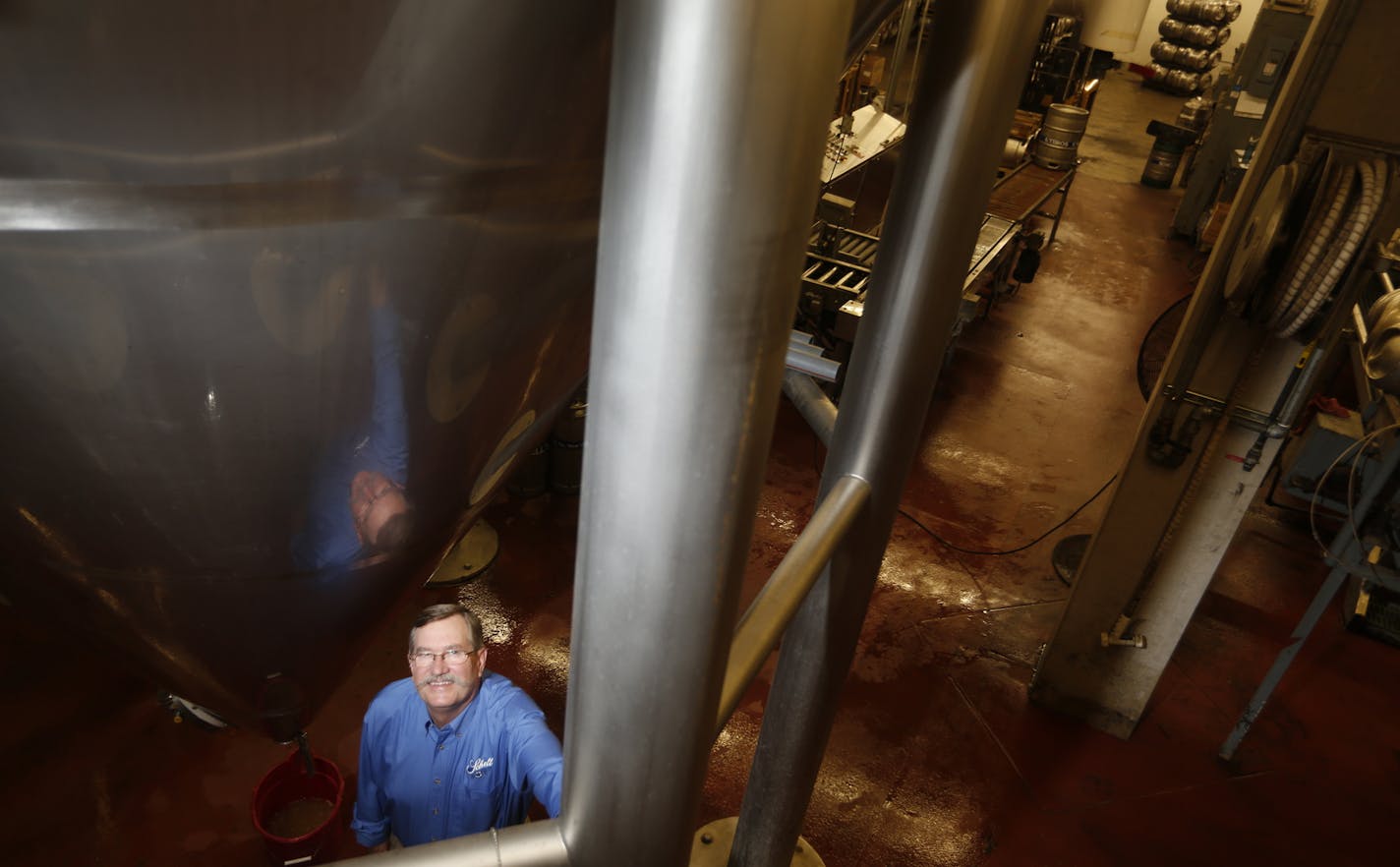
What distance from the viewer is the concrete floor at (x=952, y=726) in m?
2.63

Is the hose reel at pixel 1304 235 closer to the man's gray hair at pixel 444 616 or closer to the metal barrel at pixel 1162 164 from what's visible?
the man's gray hair at pixel 444 616

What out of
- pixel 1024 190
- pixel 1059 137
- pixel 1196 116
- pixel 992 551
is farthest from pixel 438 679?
pixel 1196 116

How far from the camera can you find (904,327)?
898 mm

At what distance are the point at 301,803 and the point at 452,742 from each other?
35.6 inches

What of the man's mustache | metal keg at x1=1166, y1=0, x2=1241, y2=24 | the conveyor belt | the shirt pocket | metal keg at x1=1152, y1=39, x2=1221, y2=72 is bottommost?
the shirt pocket

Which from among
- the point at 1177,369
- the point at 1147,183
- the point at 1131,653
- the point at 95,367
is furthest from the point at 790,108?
the point at 1147,183

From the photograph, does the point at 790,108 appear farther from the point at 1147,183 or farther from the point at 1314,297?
the point at 1147,183

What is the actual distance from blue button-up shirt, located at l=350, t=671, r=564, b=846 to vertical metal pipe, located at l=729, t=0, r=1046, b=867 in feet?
2.57

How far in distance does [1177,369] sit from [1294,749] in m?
1.75

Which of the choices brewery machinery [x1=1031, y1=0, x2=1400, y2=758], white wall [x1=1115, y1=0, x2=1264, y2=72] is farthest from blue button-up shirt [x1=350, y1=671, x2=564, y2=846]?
white wall [x1=1115, y1=0, x2=1264, y2=72]

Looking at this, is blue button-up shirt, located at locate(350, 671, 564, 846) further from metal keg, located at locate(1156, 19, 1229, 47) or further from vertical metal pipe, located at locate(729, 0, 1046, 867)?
metal keg, located at locate(1156, 19, 1229, 47)

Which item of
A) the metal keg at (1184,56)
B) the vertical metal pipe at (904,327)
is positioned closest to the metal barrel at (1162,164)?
the metal keg at (1184,56)

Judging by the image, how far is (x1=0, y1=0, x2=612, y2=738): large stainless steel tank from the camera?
46cm

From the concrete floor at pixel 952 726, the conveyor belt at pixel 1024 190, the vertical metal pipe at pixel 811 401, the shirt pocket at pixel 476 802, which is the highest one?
the vertical metal pipe at pixel 811 401
